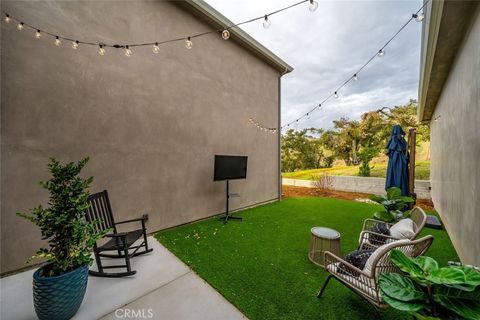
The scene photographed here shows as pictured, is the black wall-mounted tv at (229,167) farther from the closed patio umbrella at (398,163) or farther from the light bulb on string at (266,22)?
the closed patio umbrella at (398,163)

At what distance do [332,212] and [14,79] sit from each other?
658cm

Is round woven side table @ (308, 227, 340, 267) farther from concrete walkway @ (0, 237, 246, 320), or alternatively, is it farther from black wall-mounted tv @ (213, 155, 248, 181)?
black wall-mounted tv @ (213, 155, 248, 181)

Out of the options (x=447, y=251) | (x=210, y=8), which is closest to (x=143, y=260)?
(x=447, y=251)

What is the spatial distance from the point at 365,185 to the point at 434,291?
27.1ft

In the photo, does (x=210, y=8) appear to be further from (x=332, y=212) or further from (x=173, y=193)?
(x=332, y=212)

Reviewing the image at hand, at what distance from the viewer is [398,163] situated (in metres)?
4.21

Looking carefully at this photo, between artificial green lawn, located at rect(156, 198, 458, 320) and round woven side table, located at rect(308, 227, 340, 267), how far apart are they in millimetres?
129

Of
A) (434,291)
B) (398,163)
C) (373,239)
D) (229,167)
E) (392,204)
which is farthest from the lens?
(229,167)

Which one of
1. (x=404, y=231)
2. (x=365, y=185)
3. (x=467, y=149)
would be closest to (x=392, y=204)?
(x=404, y=231)

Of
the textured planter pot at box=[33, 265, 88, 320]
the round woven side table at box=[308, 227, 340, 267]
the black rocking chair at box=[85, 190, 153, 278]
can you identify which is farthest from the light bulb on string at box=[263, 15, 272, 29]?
the textured planter pot at box=[33, 265, 88, 320]

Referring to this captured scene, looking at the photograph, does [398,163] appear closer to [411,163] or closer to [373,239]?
[411,163]

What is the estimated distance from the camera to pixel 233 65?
505cm

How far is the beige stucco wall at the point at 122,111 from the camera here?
7.89 feet

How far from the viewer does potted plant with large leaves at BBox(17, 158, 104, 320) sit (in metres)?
1.54
